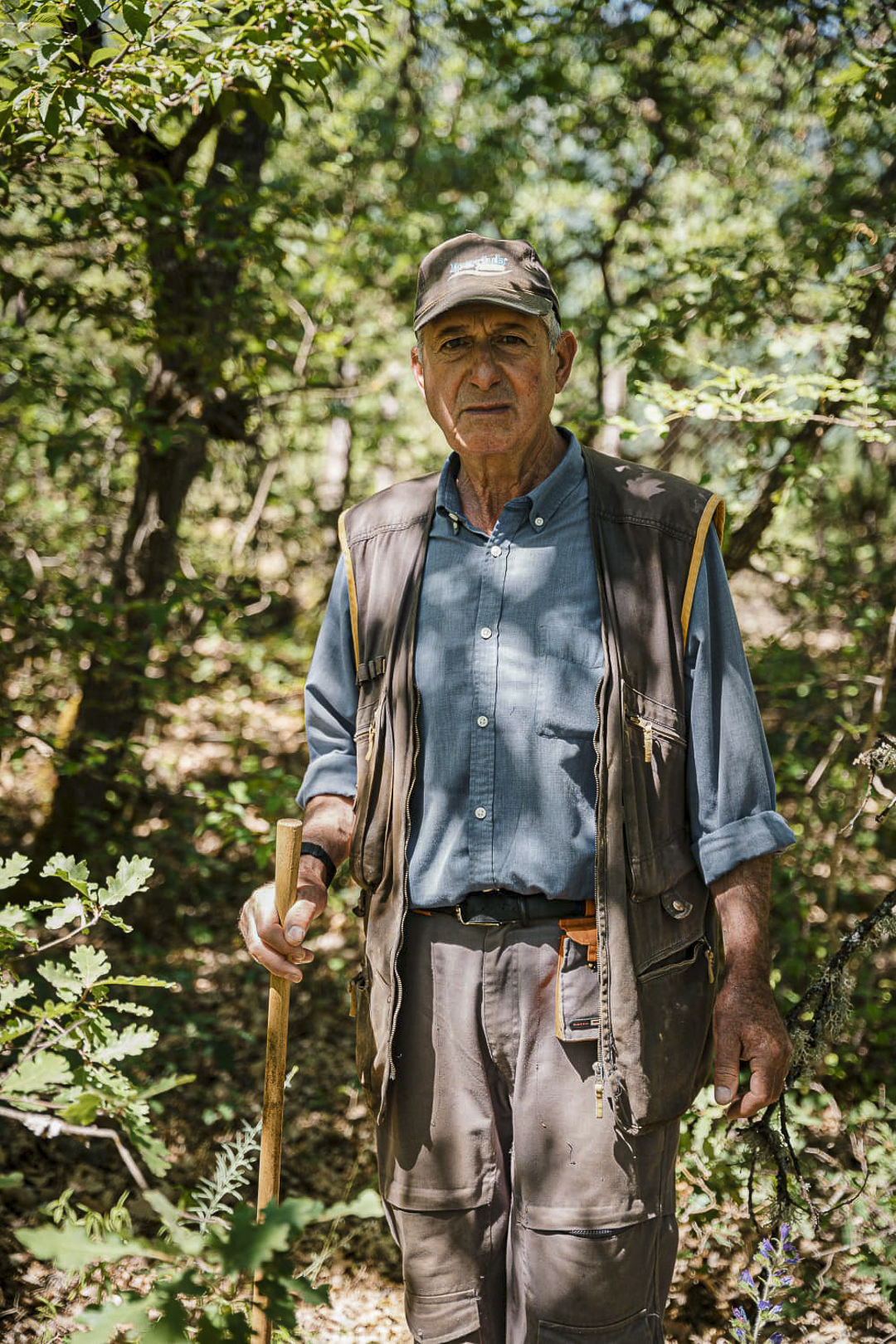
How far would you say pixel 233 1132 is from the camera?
3.81m

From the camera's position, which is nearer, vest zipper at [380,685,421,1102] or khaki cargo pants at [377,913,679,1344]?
khaki cargo pants at [377,913,679,1344]

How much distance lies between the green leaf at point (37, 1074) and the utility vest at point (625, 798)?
27.2 inches

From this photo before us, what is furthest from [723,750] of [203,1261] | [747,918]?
[203,1261]

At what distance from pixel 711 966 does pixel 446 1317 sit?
0.87m

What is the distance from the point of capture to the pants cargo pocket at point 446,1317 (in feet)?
6.83

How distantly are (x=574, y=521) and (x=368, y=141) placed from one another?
581 centimetres

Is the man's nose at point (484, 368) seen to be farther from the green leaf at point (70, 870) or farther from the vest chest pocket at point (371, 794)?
the green leaf at point (70, 870)

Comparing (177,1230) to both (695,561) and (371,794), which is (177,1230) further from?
(695,561)

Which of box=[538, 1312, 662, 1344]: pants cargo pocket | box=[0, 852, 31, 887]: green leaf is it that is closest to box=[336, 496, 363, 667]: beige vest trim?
box=[0, 852, 31, 887]: green leaf

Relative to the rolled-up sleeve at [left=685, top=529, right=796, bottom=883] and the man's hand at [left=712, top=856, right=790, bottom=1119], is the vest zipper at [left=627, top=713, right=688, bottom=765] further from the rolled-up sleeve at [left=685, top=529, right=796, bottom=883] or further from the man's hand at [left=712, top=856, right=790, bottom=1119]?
the man's hand at [left=712, top=856, right=790, bottom=1119]

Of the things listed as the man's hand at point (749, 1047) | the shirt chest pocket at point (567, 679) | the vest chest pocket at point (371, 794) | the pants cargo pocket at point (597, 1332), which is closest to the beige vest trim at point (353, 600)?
the vest chest pocket at point (371, 794)

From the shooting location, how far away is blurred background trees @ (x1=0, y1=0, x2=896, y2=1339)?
316 cm

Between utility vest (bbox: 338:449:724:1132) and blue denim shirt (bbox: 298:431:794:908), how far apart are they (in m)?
0.04

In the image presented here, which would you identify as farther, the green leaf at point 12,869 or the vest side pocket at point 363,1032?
the vest side pocket at point 363,1032
